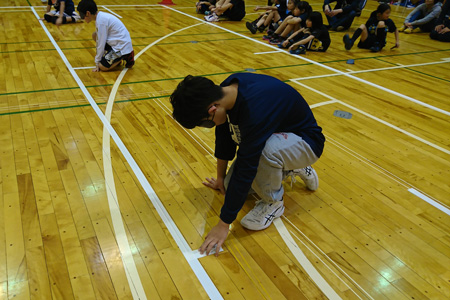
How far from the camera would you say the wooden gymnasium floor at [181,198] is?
1.70 m

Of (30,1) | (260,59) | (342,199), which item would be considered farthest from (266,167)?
(30,1)

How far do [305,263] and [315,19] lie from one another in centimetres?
467

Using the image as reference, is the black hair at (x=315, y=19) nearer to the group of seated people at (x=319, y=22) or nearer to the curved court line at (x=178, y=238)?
the group of seated people at (x=319, y=22)

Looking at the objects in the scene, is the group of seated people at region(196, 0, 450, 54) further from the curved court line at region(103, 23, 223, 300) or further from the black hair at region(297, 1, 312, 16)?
the curved court line at region(103, 23, 223, 300)

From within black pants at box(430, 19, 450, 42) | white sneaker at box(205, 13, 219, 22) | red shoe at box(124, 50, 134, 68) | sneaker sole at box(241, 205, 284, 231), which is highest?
black pants at box(430, 19, 450, 42)

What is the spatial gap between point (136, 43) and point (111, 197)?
3.79 meters

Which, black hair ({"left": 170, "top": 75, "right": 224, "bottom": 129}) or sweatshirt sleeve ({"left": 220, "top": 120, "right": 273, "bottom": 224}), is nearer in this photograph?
black hair ({"left": 170, "top": 75, "right": 224, "bottom": 129})

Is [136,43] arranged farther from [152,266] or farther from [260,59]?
[152,266]

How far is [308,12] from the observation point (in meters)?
5.88

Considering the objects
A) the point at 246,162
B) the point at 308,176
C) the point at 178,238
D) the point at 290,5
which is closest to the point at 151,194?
the point at 178,238

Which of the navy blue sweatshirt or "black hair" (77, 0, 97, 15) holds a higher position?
the navy blue sweatshirt

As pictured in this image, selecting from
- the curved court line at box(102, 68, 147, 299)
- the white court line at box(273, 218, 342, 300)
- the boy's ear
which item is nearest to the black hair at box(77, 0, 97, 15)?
the curved court line at box(102, 68, 147, 299)

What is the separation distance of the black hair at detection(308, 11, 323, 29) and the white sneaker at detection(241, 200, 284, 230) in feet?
14.2

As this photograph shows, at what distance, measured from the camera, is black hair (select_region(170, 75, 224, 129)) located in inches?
60.2
